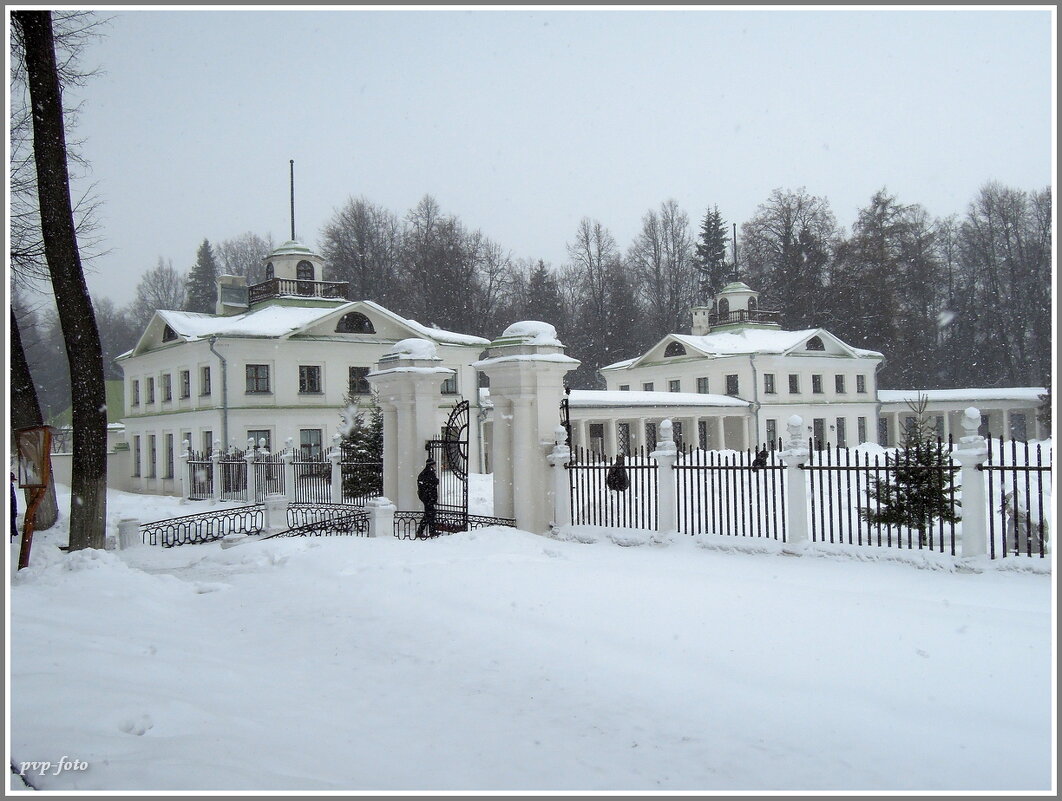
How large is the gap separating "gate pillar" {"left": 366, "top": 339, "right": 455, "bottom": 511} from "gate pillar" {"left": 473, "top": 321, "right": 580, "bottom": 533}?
1.53m

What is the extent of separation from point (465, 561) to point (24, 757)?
18.5 feet

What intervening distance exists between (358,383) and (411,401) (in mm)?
20603

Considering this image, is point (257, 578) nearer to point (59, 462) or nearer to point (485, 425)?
point (485, 425)

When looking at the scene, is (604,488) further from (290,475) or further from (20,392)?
(290,475)

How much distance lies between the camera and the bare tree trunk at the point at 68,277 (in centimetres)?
1185

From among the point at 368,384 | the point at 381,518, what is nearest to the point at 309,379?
the point at 368,384

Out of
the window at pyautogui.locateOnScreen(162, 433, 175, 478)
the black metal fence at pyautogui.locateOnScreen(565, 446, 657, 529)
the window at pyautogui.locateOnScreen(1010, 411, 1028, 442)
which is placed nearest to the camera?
the black metal fence at pyautogui.locateOnScreen(565, 446, 657, 529)

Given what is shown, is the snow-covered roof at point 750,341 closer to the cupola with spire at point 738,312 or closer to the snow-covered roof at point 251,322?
the cupola with spire at point 738,312

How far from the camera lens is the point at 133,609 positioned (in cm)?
773

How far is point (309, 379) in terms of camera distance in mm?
33656

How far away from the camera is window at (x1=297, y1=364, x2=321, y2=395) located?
33.3 metres

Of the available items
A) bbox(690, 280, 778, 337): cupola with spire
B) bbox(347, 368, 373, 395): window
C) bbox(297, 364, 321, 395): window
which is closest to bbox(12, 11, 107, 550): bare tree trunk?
bbox(297, 364, 321, 395): window

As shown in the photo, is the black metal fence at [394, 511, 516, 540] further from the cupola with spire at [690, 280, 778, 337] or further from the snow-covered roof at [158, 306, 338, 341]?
the cupola with spire at [690, 280, 778, 337]

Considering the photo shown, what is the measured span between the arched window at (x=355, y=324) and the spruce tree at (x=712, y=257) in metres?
31.5
